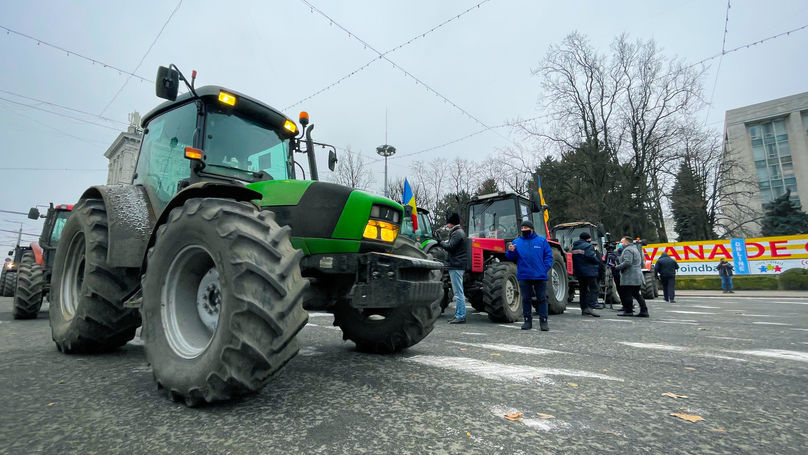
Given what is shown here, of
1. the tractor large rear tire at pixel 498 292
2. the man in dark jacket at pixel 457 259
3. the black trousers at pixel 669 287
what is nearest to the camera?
the man in dark jacket at pixel 457 259

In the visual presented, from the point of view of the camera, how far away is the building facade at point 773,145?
47.7m

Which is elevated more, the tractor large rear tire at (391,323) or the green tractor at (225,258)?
the green tractor at (225,258)

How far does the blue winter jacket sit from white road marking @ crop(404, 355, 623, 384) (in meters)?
2.92

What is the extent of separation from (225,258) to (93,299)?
215 centimetres

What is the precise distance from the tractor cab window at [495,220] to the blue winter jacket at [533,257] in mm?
2834

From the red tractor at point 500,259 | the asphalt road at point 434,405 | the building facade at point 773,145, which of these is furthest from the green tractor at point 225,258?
the building facade at point 773,145

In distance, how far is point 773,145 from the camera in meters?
49.8

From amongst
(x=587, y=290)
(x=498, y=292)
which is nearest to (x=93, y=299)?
(x=498, y=292)

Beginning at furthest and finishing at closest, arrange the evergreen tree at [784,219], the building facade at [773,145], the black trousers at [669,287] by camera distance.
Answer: the building facade at [773,145] → the evergreen tree at [784,219] → the black trousers at [669,287]

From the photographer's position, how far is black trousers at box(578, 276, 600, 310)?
353 inches

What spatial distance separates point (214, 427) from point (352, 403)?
78cm

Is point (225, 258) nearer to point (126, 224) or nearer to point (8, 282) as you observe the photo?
point (126, 224)

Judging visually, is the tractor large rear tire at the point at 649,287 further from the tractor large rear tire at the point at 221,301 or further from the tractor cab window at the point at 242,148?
the tractor large rear tire at the point at 221,301

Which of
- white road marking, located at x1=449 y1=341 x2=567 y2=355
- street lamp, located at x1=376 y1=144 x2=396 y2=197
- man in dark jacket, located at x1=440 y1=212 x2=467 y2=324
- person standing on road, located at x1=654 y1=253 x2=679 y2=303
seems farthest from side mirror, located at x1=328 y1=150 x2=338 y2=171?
street lamp, located at x1=376 y1=144 x2=396 y2=197
